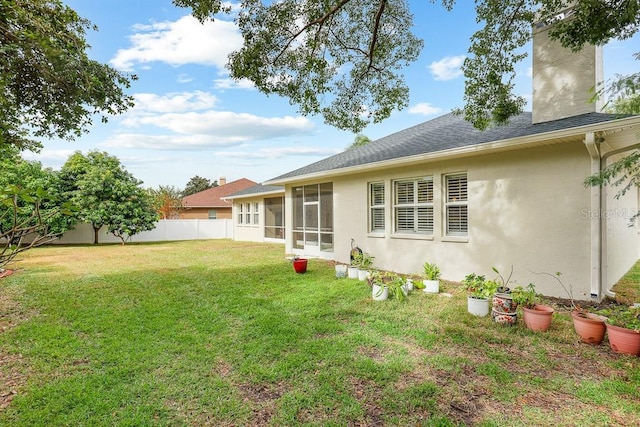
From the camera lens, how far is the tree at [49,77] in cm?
569

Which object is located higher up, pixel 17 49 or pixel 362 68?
pixel 362 68

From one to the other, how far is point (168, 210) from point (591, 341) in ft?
104

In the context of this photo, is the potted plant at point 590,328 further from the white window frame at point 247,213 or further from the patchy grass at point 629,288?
the white window frame at point 247,213

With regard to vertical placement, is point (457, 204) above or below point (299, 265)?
→ above

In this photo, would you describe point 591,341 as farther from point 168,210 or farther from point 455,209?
point 168,210

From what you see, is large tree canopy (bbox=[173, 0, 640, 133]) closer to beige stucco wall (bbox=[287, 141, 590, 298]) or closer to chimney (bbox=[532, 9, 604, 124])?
→ chimney (bbox=[532, 9, 604, 124])

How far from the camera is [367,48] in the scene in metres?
8.64

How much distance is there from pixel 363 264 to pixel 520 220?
3598 millimetres

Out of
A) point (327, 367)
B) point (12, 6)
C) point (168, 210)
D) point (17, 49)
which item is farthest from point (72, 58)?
point (168, 210)

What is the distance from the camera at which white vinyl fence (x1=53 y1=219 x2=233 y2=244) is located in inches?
790

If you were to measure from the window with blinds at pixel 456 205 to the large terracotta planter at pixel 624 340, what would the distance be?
11.8 ft

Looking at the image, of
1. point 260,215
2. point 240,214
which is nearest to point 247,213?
point 240,214

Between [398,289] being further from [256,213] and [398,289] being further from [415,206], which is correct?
[256,213]

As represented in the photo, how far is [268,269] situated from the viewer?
980cm
